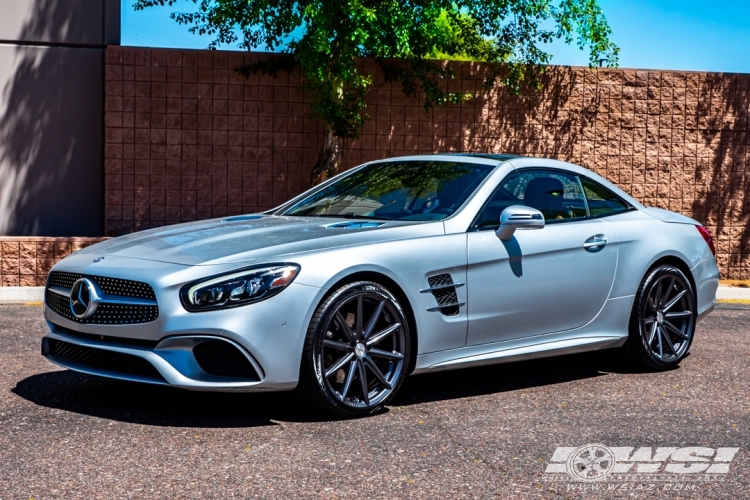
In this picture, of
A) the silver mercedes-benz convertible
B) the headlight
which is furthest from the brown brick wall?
the headlight

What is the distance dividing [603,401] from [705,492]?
192cm

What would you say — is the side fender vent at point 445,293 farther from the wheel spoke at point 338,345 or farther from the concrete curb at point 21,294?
the concrete curb at point 21,294

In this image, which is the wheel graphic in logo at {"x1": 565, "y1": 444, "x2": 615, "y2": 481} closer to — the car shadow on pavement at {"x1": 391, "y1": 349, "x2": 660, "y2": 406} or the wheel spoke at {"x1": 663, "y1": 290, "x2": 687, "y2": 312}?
the car shadow on pavement at {"x1": 391, "y1": 349, "x2": 660, "y2": 406}

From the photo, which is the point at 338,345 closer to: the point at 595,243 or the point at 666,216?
the point at 595,243

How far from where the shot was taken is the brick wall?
13.6 metres

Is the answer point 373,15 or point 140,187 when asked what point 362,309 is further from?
point 140,187

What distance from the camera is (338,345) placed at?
5.56 metres

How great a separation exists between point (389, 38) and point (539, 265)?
6.79 m

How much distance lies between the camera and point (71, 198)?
45.4ft

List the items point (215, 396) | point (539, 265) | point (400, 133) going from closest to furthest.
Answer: point (215, 396) → point (539, 265) → point (400, 133)

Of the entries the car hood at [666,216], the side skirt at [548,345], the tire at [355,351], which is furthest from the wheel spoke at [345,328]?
the car hood at [666,216]

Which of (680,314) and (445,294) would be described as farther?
(680,314)

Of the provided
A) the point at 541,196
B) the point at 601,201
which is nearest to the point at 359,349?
the point at 541,196

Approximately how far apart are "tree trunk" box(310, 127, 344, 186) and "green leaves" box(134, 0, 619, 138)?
→ 0.19 meters
